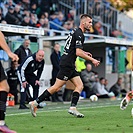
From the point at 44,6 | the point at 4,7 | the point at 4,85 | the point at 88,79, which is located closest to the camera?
the point at 4,85

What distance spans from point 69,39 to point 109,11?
70.7 feet

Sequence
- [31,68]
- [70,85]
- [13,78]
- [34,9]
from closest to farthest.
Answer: [31,68] → [13,78] → [70,85] → [34,9]

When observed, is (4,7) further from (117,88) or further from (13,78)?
(117,88)

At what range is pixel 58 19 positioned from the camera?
27.4 meters

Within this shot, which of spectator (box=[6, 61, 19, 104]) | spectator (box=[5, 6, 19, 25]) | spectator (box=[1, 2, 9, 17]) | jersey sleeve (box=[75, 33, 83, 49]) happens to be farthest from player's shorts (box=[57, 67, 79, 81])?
spectator (box=[1, 2, 9, 17])

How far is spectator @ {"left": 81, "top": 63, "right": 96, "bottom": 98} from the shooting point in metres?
24.6

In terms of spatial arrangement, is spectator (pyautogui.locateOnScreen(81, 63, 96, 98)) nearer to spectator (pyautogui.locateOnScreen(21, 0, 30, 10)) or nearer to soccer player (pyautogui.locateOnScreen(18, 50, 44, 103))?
spectator (pyautogui.locateOnScreen(21, 0, 30, 10))

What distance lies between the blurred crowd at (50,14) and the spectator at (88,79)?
2232 mm

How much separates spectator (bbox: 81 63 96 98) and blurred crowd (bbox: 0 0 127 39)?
7.32 feet

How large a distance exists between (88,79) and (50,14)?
4879mm

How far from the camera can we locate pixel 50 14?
2833 centimetres

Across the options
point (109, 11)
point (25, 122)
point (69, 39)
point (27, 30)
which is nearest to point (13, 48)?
point (27, 30)

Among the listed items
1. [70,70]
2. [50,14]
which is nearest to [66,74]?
[70,70]

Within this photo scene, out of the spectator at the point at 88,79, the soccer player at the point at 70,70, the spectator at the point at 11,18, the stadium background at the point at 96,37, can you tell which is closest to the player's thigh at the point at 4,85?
the soccer player at the point at 70,70
